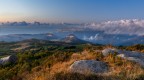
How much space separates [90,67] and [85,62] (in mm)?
1248

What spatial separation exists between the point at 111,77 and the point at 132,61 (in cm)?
552

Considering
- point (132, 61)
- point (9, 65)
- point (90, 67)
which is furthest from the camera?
point (9, 65)

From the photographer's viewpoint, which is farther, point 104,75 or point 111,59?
point 111,59

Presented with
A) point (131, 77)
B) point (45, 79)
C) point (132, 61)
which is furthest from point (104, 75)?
point (132, 61)

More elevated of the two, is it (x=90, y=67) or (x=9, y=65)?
(x=90, y=67)

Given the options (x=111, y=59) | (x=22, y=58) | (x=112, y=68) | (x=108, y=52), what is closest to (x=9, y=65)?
(x=22, y=58)

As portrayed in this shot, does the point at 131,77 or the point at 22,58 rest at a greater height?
the point at 131,77

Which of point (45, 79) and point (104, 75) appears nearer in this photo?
point (45, 79)

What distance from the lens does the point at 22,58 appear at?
1495 inches

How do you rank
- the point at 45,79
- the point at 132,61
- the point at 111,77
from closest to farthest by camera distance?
1. the point at 45,79
2. the point at 111,77
3. the point at 132,61

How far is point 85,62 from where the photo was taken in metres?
22.1

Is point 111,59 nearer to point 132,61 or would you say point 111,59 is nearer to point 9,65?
point 132,61

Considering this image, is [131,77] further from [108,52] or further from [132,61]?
[108,52]

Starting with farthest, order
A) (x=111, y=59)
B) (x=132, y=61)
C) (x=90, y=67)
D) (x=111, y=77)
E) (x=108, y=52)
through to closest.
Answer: (x=108, y=52)
(x=111, y=59)
(x=132, y=61)
(x=90, y=67)
(x=111, y=77)
